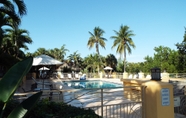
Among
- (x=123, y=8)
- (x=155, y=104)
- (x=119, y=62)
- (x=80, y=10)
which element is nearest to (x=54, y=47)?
(x=119, y=62)

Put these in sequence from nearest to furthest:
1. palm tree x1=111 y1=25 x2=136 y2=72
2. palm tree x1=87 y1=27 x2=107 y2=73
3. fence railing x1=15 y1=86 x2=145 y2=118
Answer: fence railing x1=15 y1=86 x2=145 y2=118 → palm tree x1=111 y1=25 x2=136 y2=72 → palm tree x1=87 y1=27 x2=107 y2=73

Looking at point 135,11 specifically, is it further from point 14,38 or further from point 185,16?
point 14,38

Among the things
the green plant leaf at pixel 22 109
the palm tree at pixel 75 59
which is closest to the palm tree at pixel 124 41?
the palm tree at pixel 75 59

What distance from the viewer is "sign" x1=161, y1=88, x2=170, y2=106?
13.6 ft

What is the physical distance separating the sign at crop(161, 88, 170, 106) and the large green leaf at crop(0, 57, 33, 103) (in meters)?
3.56

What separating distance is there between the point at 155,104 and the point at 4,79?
11.8ft

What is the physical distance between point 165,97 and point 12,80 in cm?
379

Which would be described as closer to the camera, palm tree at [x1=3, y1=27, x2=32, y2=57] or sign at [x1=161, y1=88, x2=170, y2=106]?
sign at [x1=161, y1=88, x2=170, y2=106]

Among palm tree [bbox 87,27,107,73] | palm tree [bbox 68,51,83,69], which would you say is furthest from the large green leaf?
palm tree [bbox 68,51,83,69]

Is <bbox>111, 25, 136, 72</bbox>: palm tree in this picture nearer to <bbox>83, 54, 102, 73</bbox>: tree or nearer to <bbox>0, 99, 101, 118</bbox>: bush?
<bbox>83, 54, 102, 73</bbox>: tree

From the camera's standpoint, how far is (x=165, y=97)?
13.8ft

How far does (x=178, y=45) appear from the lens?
26.4 m

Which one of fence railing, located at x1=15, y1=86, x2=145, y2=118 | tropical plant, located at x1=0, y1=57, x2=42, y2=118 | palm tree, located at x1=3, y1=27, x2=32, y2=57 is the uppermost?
palm tree, located at x1=3, y1=27, x2=32, y2=57

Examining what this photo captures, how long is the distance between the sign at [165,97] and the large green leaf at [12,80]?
3.56 meters
